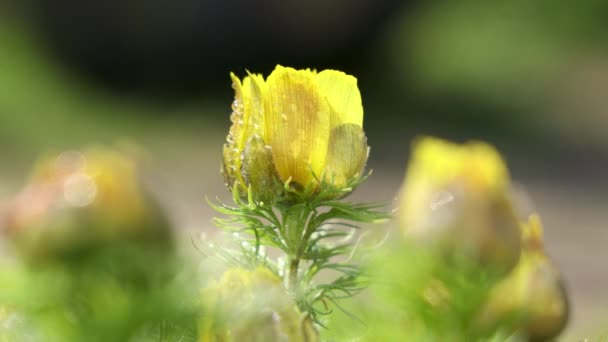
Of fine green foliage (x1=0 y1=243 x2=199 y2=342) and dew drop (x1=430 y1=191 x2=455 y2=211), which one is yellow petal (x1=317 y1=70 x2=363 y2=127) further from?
fine green foliage (x1=0 y1=243 x2=199 y2=342)

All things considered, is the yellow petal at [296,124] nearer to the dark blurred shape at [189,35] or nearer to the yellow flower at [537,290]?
the yellow flower at [537,290]

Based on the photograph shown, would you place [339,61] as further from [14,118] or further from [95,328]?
[95,328]

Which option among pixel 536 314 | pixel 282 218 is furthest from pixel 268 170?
pixel 536 314

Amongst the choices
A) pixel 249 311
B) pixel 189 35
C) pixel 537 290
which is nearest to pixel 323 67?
pixel 189 35

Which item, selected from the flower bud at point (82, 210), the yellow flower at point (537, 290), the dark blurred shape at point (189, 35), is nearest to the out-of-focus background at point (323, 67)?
the dark blurred shape at point (189, 35)

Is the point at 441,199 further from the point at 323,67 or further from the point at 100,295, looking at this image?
the point at 323,67

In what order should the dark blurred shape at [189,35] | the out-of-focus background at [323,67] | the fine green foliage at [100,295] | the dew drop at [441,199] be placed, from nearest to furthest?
the fine green foliage at [100,295], the dew drop at [441,199], the out-of-focus background at [323,67], the dark blurred shape at [189,35]
